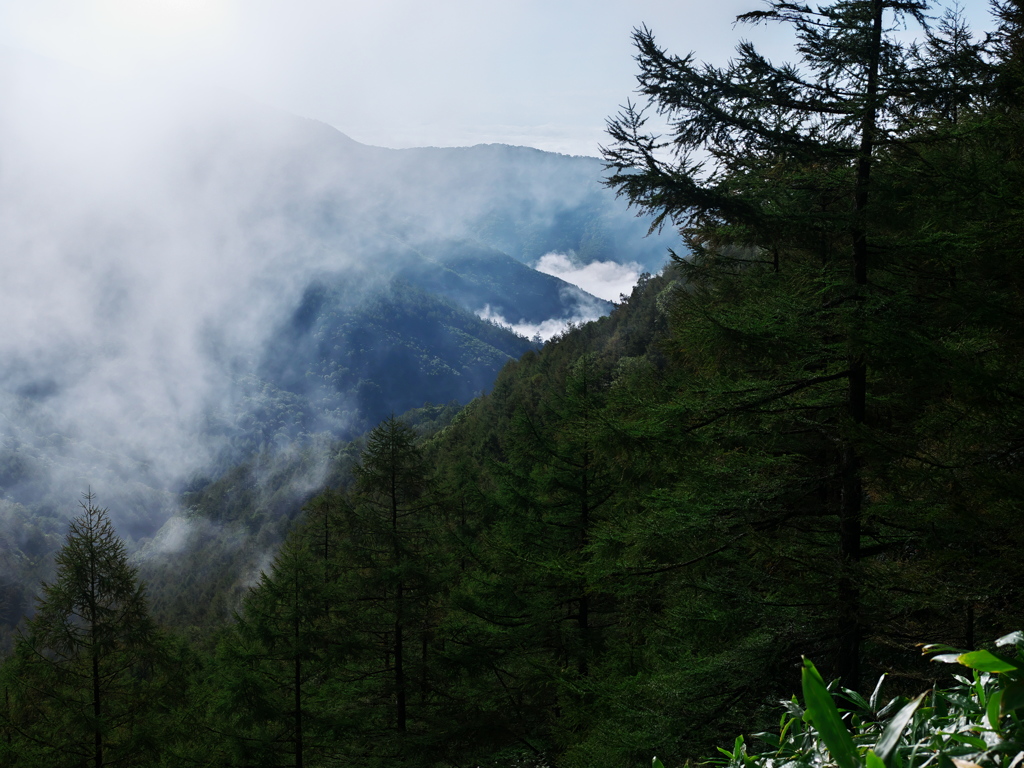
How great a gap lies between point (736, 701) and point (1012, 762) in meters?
4.49

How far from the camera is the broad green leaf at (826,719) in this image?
0.83m

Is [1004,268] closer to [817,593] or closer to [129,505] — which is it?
[817,593]

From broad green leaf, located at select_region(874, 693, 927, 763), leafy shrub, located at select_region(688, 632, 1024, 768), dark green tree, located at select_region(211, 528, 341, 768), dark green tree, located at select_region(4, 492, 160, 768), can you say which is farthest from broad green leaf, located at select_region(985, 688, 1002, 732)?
dark green tree, located at select_region(4, 492, 160, 768)

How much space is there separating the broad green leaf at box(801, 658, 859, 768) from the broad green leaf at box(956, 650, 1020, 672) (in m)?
0.21

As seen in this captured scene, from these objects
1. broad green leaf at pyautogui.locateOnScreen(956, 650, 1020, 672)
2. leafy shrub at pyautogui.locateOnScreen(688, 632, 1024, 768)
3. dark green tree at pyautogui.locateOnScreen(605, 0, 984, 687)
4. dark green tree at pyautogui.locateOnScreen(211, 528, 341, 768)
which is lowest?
dark green tree at pyautogui.locateOnScreen(211, 528, 341, 768)

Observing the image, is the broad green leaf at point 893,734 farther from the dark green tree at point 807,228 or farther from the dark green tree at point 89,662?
the dark green tree at point 89,662

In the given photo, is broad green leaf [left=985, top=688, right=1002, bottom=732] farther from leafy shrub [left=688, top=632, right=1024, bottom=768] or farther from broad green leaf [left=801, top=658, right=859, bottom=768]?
broad green leaf [left=801, top=658, right=859, bottom=768]

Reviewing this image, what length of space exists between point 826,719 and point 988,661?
0.88ft

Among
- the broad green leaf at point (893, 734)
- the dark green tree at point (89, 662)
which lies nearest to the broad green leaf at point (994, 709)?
the broad green leaf at point (893, 734)

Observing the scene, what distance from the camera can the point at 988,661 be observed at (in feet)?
2.91

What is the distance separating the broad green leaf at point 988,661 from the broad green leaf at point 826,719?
0.69ft

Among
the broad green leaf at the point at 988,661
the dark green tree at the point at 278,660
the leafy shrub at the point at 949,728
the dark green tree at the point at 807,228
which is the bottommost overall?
A: the dark green tree at the point at 278,660

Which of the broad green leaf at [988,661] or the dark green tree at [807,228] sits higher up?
the dark green tree at [807,228]

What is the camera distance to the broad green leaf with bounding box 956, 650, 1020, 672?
0.88 metres
